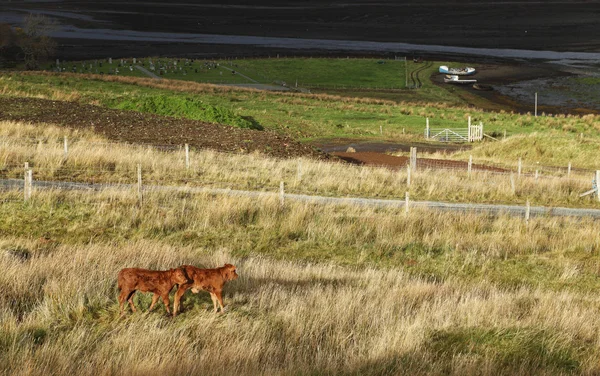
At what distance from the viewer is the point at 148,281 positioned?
33.5 ft

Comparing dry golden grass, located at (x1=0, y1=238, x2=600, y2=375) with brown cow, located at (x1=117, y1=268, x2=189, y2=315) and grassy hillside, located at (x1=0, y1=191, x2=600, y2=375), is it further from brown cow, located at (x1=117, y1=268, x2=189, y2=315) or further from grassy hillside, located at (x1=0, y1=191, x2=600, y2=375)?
brown cow, located at (x1=117, y1=268, x2=189, y2=315)

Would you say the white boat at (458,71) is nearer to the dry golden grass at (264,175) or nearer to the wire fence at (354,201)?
the dry golden grass at (264,175)

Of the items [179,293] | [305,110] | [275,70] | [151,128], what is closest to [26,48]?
[275,70]

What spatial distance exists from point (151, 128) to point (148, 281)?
31729 mm

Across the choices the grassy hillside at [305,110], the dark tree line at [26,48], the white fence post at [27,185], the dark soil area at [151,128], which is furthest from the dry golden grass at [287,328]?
the dark tree line at [26,48]

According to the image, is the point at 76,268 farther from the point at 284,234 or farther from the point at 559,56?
the point at 559,56

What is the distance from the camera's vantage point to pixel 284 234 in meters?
19.4

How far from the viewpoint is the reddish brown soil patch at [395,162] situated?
38344 millimetres

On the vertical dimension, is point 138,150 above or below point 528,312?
above

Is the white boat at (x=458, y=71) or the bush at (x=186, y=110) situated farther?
the white boat at (x=458, y=71)

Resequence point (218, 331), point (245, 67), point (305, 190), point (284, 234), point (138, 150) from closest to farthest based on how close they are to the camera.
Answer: point (218, 331) → point (284, 234) → point (305, 190) → point (138, 150) → point (245, 67)

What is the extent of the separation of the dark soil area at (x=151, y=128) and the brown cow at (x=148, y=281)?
2575cm

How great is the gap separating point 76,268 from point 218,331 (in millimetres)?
3582

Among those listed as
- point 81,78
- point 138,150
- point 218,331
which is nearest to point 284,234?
point 218,331
